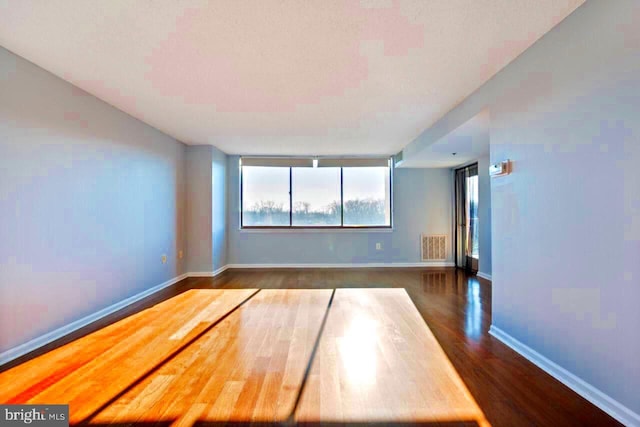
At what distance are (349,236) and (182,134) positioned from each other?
350 cm

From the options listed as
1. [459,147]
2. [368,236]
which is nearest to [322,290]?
[368,236]

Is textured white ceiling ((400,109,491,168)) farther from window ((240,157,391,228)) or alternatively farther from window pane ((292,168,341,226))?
window pane ((292,168,341,226))

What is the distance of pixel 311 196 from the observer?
6059 mm

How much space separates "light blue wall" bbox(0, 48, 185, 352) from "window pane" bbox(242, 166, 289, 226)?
83.0 inches

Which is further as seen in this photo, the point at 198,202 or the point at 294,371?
the point at 198,202

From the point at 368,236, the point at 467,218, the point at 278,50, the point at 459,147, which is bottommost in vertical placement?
the point at 368,236

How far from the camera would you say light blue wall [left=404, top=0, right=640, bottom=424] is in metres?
1.49

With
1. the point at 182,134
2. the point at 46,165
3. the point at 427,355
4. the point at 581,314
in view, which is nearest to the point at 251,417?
the point at 427,355

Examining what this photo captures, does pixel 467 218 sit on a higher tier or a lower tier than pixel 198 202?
lower

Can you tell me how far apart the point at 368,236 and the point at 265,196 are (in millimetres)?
2256

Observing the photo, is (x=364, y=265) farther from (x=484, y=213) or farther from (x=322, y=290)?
(x=484, y=213)

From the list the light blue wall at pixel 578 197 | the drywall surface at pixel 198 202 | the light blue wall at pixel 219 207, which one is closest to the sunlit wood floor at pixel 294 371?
the light blue wall at pixel 578 197

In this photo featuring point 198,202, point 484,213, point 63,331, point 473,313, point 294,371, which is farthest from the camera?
point 198,202

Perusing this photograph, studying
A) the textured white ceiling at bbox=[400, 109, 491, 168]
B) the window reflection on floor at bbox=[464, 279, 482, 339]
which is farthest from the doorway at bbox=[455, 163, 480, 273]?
the window reflection on floor at bbox=[464, 279, 482, 339]
